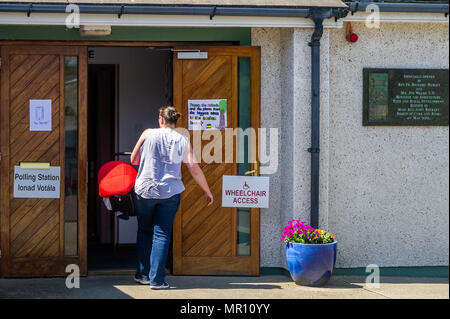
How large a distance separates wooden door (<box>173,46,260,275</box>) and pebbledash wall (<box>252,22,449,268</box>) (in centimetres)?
16

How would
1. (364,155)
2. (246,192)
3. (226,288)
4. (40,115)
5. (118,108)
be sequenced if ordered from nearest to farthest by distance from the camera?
(226,288), (40,115), (246,192), (364,155), (118,108)

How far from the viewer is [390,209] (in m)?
7.68

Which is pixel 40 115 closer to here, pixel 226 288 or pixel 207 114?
pixel 207 114

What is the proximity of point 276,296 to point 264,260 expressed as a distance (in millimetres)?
1088

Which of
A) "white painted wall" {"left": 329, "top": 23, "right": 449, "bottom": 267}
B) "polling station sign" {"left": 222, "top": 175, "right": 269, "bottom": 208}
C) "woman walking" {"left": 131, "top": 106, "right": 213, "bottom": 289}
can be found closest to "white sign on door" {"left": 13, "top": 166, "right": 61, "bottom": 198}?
"woman walking" {"left": 131, "top": 106, "right": 213, "bottom": 289}

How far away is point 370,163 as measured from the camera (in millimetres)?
7664

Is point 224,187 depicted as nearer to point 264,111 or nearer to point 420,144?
point 264,111

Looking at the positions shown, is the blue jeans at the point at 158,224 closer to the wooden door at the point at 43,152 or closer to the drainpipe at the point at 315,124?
the wooden door at the point at 43,152

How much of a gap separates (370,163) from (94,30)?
340 cm

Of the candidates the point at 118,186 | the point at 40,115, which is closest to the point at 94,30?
the point at 40,115

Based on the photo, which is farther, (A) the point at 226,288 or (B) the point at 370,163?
(B) the point at 370,163

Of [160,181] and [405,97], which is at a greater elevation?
[405,97]

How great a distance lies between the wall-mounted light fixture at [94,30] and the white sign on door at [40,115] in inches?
32.8
